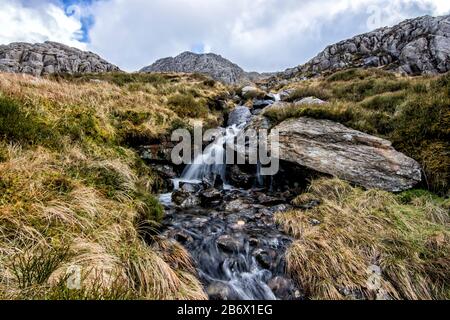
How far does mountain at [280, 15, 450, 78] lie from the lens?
101ft

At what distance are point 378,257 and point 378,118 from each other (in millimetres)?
6198

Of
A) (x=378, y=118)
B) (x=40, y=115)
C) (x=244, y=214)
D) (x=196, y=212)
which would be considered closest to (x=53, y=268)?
(x=196, y=212)

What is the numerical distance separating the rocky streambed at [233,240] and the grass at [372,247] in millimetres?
325

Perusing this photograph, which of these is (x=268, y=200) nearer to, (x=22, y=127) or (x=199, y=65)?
(x=22, y=127)

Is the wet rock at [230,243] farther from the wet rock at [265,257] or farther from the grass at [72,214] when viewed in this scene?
the grass at [72,214]

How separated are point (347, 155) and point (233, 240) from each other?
14.7 ft

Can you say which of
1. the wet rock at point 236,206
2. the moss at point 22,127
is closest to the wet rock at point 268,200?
the wet rock at point 236,206

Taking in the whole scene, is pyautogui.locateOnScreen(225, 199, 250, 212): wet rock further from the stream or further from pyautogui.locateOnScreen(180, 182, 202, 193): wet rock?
pyautogui.locateOnScreen(180, 182, 202, 193): wet rock

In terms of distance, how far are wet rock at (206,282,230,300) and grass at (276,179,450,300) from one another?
1071 millimetres

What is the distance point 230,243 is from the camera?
15.2 ft

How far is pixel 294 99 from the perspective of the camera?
47.8 ft

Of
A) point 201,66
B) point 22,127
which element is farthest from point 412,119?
point 201,66

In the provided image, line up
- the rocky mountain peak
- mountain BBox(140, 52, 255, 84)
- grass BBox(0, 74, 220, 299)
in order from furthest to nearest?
1. the rocky mountain peak
2. mountain BBox(140, 52, 255, 84)
3. grass BBox(0, 74, 220, 299)

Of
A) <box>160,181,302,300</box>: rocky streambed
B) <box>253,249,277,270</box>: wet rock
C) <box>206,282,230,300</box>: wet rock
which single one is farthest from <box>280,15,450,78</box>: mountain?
<box>206,282,230,300</box>: wet rock
